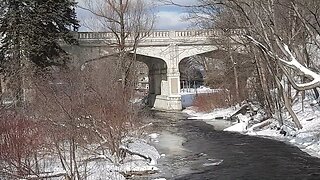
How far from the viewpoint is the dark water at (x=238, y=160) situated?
14.6m

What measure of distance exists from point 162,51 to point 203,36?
4190 mm

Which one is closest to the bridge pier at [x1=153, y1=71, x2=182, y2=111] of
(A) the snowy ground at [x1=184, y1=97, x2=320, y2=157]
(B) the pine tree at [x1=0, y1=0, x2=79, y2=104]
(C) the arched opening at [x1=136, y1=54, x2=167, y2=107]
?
(C) the arched opening at [x1=136, y1=54, x2=167, y2=107]

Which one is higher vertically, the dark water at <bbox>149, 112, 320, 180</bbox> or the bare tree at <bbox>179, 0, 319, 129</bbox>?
the bare tree at <bbox>179, 0, 319, 129</bbox>

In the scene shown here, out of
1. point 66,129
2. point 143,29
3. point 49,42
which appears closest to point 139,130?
point 66,129

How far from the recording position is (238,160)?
17.3m

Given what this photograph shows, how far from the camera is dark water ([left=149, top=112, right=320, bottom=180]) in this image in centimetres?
1463

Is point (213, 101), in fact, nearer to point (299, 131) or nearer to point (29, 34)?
point (29, 34)

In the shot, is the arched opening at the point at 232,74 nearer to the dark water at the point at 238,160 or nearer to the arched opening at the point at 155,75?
the arched opening at the point at 155,75

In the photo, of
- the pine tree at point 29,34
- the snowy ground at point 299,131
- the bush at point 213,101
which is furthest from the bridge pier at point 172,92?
the pine tree at point 29,34

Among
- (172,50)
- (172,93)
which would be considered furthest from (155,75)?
(172,50)

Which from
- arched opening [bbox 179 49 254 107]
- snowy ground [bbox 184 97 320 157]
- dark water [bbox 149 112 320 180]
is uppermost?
arched opening [bbox 179 49 254 107]

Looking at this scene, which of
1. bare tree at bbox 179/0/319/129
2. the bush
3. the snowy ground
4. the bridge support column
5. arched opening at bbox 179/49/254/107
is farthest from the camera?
the bridge support column

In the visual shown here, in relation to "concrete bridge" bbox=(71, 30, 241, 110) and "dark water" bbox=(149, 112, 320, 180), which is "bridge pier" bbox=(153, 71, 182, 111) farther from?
"dark water" bbox=(149, 112, 320, 180)

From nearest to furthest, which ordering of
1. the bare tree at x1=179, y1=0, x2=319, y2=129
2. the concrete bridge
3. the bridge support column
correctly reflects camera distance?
the bare tree at x1=179, y1=0, x2=319, y2=129 < the concrete bridge < the bridge support column
